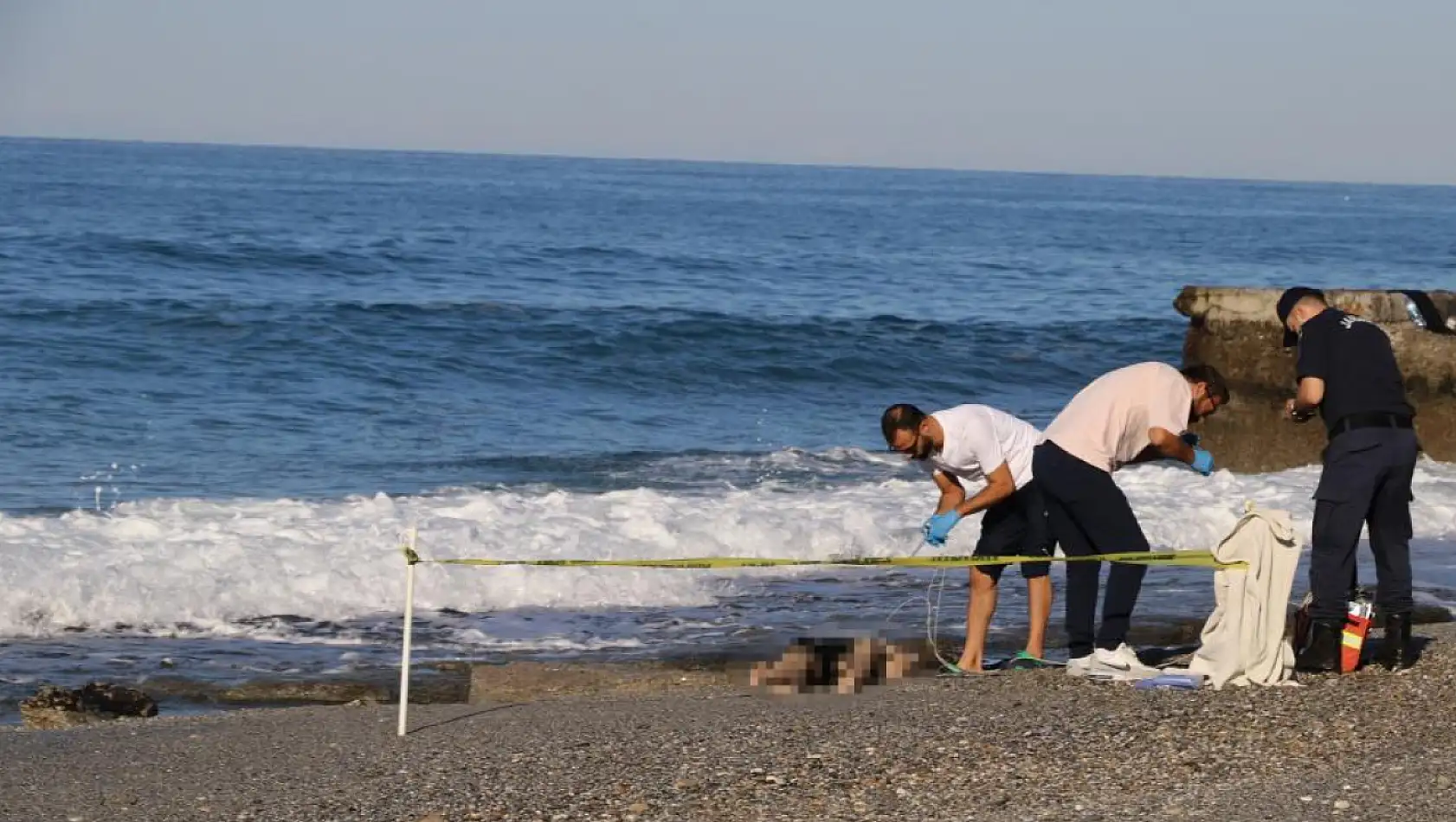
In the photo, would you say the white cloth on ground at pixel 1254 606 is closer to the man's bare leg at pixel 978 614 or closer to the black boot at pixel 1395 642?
the black boot at pixel 1395 642

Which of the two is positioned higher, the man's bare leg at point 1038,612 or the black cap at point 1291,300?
the black cap at point 1291,300

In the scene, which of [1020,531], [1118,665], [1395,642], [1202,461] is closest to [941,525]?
[1020,531]

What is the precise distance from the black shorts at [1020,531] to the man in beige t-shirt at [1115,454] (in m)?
0.12

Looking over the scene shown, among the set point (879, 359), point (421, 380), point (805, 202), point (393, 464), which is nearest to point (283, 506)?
point (393, 464)

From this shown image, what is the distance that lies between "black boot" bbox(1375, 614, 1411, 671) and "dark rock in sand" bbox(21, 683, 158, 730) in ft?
16.9

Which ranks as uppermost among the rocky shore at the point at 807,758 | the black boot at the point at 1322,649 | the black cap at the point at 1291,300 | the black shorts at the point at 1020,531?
the black cap at the point at 1291,300

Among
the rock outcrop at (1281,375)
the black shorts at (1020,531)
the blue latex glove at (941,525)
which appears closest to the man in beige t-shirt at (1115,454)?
the black shorts at (1020,531)

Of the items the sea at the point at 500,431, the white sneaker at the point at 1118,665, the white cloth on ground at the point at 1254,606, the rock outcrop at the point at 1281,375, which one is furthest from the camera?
the rock outcrop at the point at 1281,375

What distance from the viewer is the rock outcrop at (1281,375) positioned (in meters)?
15.6

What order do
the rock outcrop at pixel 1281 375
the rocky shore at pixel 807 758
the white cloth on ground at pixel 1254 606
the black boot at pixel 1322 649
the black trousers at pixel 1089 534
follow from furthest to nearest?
the rock outcrop at pixel 1281 375 → the black trousers at pixel 1089 534 → the black boot at pixel 1322 649 → the white cloth on ground at pixel 1254 606 → the rocky shore at pixel 807 758

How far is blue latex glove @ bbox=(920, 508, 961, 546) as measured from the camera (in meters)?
7.55

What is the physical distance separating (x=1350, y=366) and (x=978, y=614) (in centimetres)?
191

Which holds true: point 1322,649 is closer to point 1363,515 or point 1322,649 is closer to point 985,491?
point 1363,515

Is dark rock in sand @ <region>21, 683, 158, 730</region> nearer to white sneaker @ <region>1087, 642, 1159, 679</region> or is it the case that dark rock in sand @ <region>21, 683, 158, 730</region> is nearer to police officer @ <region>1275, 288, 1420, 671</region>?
white sneaker @ <region>1087, 642, 1159, 679</region>
